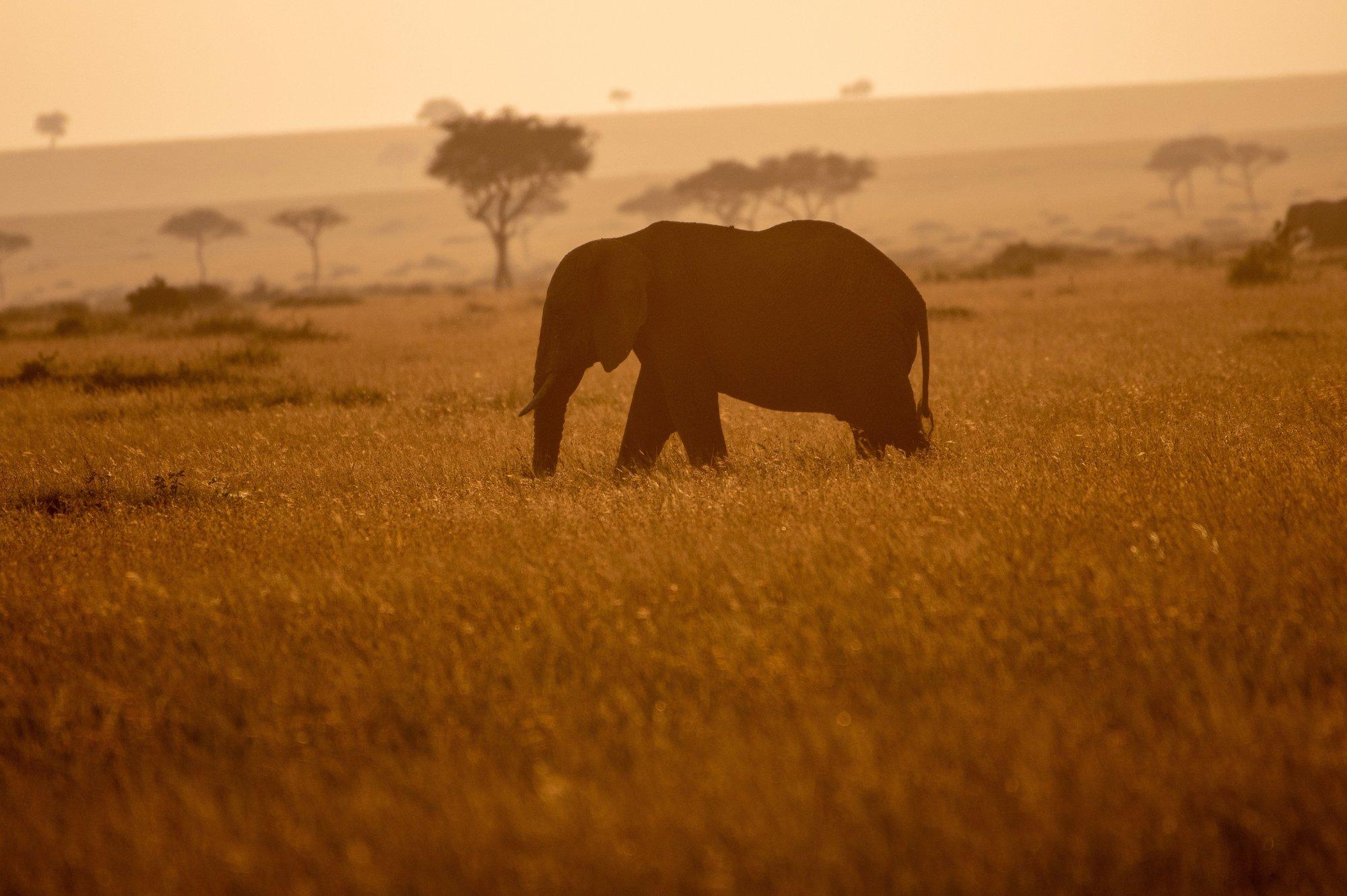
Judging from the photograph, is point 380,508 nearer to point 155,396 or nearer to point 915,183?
point 155,396

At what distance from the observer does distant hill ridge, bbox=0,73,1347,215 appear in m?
167

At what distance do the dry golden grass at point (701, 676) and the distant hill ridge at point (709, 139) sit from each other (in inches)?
6117

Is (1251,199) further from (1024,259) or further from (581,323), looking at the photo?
(581,323)

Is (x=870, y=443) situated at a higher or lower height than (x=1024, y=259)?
lower

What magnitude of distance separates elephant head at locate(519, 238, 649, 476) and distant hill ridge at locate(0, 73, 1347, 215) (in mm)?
153112

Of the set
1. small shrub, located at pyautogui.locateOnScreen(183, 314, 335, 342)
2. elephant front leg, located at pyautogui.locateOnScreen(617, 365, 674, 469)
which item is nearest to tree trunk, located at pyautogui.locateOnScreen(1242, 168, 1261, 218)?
small shrub, located at pyautogui.locateOnScreen(183, 314, 335, 342)

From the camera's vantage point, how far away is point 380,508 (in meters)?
7.22

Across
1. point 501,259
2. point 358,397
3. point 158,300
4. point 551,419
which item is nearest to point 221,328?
point 158,300

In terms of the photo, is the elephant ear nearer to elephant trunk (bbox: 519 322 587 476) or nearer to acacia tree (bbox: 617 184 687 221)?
elephant trunk (bbox: 519 322 587 476)

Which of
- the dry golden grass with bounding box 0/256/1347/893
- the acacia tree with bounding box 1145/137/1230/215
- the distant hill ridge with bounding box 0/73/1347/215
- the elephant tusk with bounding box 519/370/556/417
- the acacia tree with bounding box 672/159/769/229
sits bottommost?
the dry golden grass with bounding box 0/256/1347/893

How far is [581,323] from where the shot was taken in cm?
848

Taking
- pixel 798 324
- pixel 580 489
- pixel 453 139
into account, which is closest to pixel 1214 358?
pixel 798 324

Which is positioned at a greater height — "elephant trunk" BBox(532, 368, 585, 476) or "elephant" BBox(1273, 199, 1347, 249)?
"elephant" BBox(1273, 199, 1347, 249)

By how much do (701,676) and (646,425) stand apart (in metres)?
4.61
